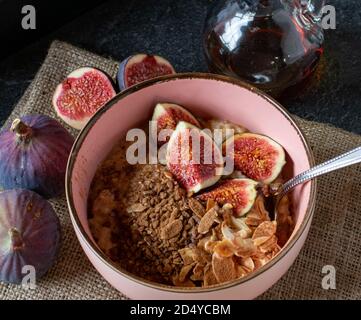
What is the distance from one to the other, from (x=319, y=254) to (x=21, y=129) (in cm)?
63

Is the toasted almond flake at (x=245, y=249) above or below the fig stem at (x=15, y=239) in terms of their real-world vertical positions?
above

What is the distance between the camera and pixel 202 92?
1354mm

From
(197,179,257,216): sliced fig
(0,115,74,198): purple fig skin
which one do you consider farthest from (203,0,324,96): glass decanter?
(0,115,74,198): purple fig skin

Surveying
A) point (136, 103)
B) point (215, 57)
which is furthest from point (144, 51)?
point (136, 103)

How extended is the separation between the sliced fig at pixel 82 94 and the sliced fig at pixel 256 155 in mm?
330

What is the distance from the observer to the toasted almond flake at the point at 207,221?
1225 millimetres

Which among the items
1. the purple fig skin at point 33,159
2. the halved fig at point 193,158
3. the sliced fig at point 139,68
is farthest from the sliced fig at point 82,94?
the halved fig at point 193,158

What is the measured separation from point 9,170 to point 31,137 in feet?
0.25

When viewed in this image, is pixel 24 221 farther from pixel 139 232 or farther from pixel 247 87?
pixel 247 87

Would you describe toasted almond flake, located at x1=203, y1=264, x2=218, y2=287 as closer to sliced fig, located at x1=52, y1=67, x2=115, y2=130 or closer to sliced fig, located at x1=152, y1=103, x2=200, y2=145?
sliced fig, located at x1=152, y1=103, x2=200, y2=145

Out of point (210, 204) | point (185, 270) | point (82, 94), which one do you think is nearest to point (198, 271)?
point (185, 270)

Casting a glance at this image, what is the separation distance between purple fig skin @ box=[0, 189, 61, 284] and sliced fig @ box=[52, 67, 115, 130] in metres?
0.27

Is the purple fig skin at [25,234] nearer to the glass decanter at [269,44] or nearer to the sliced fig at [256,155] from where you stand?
the sliced fig at [256,155]

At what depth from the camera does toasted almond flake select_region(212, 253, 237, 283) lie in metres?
1.19
